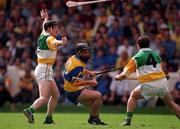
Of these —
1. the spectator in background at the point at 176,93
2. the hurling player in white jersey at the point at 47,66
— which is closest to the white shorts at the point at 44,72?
the hurling player in white jersey at the point at 47,66

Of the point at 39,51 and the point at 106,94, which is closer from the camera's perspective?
the point at 39,51

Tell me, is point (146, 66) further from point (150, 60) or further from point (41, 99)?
point (41, 99)

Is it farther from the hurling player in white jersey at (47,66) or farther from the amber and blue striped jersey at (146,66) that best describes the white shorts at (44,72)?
the amber and blue striped jersey at (146,66)

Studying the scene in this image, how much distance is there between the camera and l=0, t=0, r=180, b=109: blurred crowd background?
24.5 m

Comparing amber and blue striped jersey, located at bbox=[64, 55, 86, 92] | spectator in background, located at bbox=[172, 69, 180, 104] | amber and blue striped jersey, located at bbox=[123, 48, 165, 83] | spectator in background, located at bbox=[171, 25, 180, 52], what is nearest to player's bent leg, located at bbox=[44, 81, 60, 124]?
amber and blue striped jersey, located at bbox=[64, 55, 86, 92]

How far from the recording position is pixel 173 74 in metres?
24.0

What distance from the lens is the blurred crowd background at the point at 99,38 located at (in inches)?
963

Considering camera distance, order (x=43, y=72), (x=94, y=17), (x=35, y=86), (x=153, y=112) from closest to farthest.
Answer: (x=43, y=72) → (x=153, y=112) → (x=35, y=86) → (x=94, y=17)

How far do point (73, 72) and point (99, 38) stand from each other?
985 centimetres

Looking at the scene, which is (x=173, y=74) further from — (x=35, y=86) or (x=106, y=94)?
(x=35, y=86)

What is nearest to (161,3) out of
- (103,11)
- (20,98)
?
(103,11)

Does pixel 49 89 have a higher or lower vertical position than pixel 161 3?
lower

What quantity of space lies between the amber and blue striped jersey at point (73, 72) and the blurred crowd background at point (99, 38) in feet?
26.0

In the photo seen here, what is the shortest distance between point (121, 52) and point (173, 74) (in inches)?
79.1
